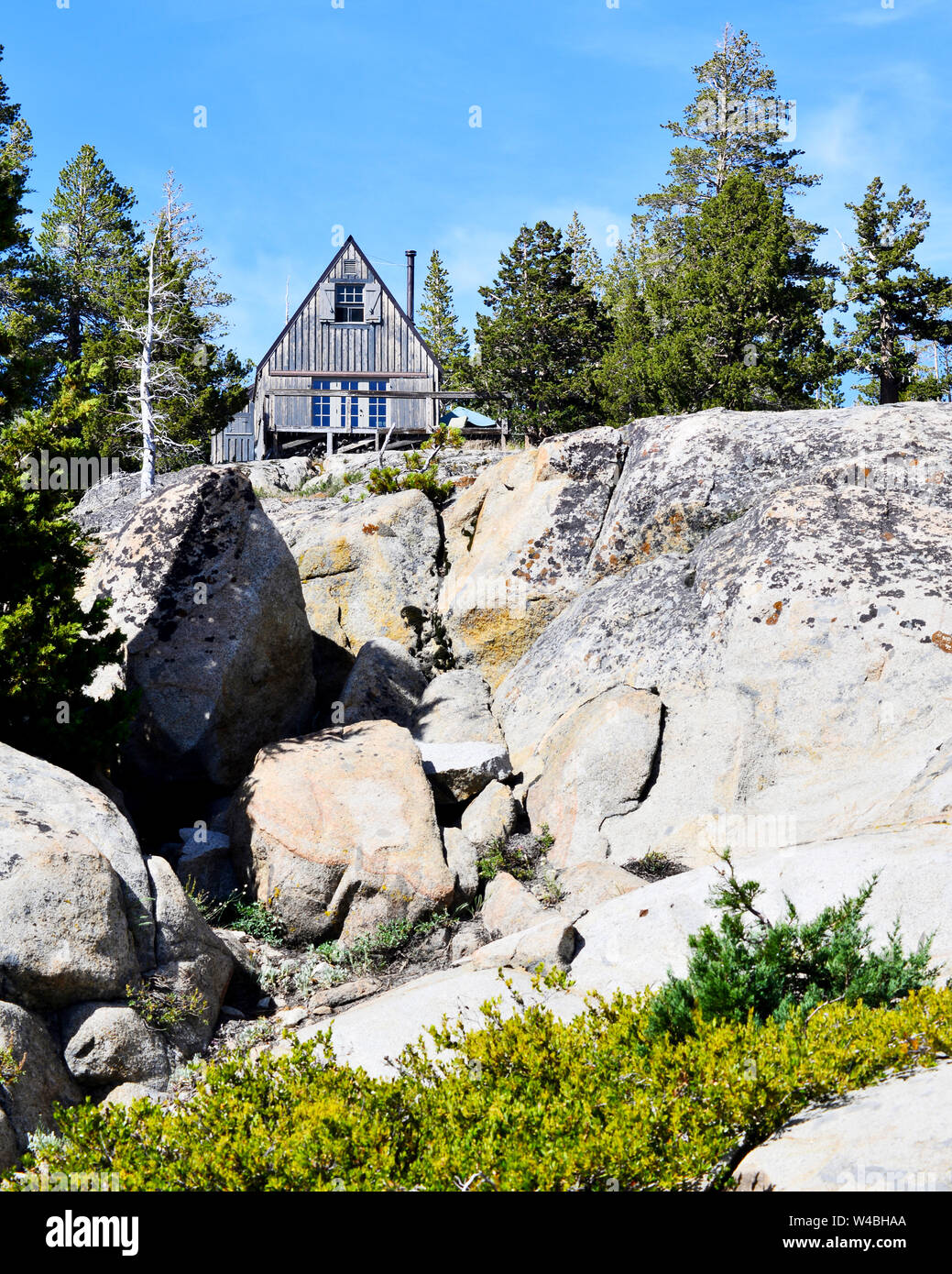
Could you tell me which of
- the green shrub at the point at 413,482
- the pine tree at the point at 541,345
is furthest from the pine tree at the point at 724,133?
the green shrub at the point at 413,482

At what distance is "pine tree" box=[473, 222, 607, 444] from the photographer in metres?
34.8

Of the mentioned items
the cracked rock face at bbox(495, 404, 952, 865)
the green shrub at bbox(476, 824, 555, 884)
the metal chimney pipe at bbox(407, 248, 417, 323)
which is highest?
the metal chimney pipe at bbox(407, 248, 417, 323)

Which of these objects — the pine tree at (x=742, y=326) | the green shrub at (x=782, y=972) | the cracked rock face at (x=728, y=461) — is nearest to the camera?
the green shrub at (x=782, y=972)

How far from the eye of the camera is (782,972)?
6.51 m

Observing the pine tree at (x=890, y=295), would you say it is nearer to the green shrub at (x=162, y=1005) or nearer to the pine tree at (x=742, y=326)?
the pine tree at (x=742, y=326)

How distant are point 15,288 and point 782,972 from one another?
117 feet

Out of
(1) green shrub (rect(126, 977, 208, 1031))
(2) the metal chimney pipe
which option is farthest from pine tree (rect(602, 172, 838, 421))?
(2) the metal chimney pipe

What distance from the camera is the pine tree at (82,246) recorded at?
145 ft

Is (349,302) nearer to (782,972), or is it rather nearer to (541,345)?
(541,345)

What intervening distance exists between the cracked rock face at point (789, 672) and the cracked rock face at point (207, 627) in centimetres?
343

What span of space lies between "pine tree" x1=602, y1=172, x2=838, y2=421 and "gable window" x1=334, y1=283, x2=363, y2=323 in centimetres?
2084

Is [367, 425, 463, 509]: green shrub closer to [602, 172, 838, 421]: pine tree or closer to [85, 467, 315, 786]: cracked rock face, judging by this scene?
[85, 467, 315, 786]: cracked rock face

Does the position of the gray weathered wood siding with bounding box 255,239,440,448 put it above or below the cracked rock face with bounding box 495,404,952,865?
above

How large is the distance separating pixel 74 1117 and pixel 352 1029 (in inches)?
117
